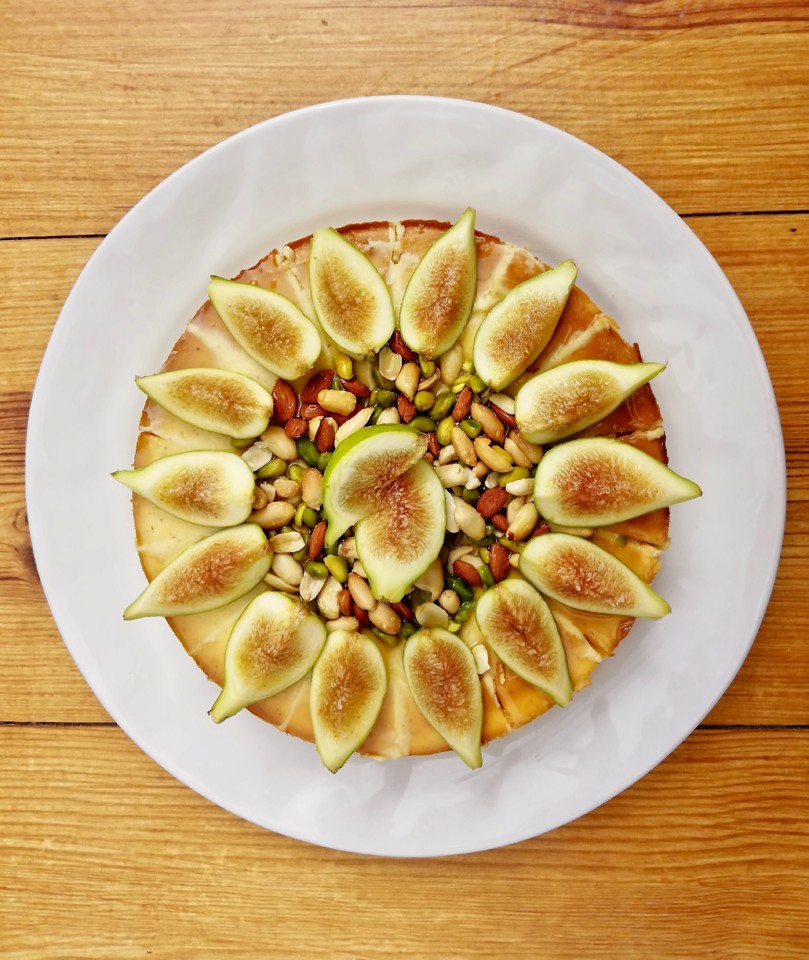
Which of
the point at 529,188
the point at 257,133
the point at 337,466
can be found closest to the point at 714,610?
the point at 337,466

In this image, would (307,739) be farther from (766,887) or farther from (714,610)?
(766,887)

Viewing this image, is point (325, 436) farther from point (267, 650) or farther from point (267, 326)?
point (267, 650)

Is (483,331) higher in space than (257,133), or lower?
lower

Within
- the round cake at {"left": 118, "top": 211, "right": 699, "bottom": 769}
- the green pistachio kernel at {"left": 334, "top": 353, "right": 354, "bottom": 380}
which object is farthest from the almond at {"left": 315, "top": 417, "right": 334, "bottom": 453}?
the green pistachio kernel at {"left": 334, "top": 353, "right": 354, "bottom": 380}

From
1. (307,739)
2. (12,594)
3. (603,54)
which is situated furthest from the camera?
(12,594)

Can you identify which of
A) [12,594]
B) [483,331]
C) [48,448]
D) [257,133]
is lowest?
[12,594]

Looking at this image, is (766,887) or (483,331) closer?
(483,331)
